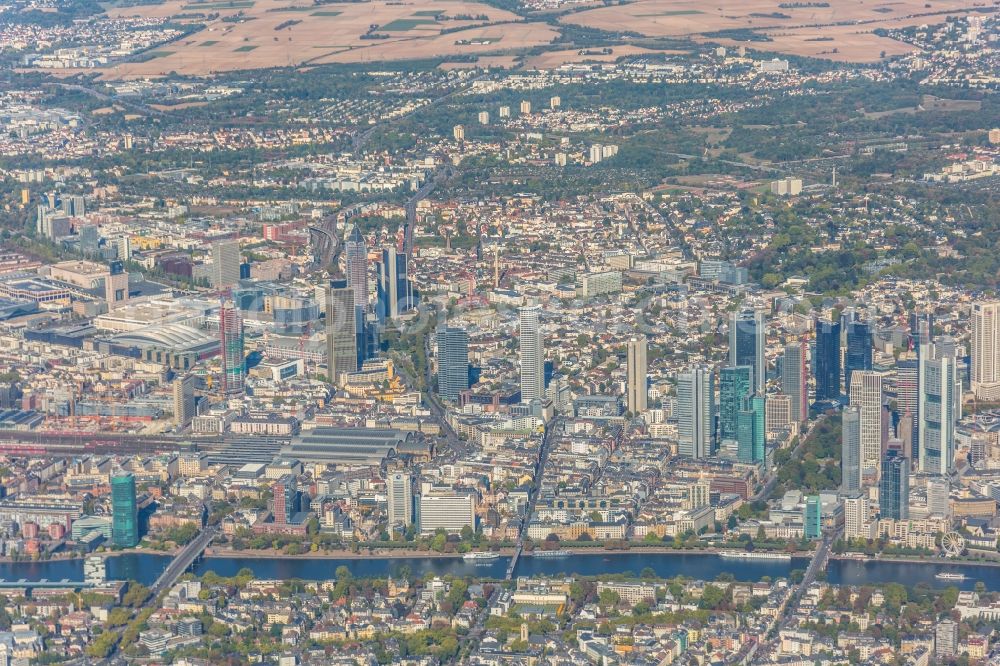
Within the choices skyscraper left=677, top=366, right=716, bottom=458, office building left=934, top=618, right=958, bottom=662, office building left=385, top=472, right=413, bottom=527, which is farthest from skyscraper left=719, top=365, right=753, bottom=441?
office building left=934, top=618, right=958, bottom=662

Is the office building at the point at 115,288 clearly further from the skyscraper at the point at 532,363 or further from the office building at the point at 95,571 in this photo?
the office building at the point at 95,571

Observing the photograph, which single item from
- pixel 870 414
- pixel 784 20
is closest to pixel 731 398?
pixel 870 414

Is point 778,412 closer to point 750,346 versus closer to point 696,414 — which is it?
point 696,414

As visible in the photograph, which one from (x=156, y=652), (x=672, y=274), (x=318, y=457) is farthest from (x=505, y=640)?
(x=672, y=274)

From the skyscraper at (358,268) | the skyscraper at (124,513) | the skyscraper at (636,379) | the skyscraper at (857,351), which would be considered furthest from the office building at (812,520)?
the skyscraper at (358,268)

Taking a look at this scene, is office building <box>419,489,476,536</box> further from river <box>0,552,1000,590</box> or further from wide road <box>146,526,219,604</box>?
wide road <box>146,526,219,604</box>

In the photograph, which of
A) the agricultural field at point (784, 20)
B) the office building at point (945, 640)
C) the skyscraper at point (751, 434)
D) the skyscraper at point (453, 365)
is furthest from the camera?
the agricultural field at point (784, 20)
